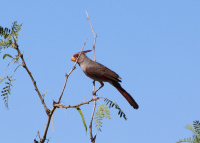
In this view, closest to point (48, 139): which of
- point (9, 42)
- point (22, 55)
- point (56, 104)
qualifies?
point (56, 104)

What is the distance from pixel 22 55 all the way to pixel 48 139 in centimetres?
70

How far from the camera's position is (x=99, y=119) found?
2422 mm

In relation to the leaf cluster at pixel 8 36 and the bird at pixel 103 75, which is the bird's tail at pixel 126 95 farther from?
the leaf cluster at pixel 8 36

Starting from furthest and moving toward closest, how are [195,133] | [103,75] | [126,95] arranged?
[103,75] < [126,95] < [195,133]

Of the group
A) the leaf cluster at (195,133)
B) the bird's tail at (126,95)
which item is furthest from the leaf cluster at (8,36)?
the bird's tail at (126,95)

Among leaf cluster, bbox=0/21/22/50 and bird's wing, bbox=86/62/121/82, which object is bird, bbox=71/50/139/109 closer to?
bird's wing, bbox=86/62/121/82

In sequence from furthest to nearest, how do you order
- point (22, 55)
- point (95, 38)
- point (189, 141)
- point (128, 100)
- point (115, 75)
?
point (115, 75) < point (128, 100) < point (95, 38) < point (22, 55) < point (189, 141)

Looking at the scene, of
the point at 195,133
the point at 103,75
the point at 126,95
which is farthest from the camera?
the point at 103,75

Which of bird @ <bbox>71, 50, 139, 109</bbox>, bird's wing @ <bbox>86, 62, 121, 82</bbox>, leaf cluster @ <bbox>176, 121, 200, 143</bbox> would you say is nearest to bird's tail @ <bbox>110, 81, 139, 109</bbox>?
bird @ <bbox>71, 50, 139, 109</bbox>

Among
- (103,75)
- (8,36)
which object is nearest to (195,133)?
(8,36)

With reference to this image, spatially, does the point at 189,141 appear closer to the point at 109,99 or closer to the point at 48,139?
the point at 109,99

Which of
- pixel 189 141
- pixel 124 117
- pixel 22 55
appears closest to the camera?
pixel 189 141

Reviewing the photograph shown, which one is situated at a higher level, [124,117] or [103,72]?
[103,72]

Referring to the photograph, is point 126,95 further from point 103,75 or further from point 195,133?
point 195,133
